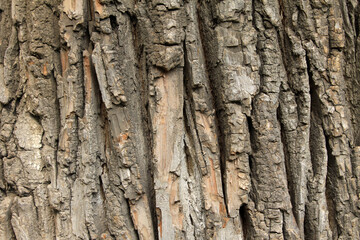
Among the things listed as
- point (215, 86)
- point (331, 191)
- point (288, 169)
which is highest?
point (215, 86)

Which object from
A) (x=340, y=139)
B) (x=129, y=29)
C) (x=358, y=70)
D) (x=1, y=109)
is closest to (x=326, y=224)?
(x=340, y=139)

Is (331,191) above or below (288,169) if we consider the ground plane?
below

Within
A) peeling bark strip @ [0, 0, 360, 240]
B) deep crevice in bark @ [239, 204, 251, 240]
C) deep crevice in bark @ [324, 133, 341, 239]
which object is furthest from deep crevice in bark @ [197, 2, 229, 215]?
deep crevice in bark @ [324, 133, 341, 239]

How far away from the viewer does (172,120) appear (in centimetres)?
249

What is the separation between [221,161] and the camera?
263 centimetres

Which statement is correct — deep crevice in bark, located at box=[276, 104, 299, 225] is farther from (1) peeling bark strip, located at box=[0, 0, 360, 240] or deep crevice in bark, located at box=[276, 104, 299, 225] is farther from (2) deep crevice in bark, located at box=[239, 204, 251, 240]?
(2) deep crevice in bark, located at box=[239, 204, 251, 240]

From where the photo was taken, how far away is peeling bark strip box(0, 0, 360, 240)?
248 cm

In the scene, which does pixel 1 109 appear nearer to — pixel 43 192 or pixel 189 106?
pixel 43 192

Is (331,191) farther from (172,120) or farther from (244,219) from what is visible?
(172,120)

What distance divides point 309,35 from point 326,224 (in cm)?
165

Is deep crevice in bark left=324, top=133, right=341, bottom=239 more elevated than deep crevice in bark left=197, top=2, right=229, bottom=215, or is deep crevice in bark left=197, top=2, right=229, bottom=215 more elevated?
deep crevice in bark left=197, top=2, right=229, bottom=215

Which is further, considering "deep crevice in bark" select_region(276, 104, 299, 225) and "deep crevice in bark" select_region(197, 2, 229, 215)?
"deep crevice in bark" select_region(276, 104, 299, 225)

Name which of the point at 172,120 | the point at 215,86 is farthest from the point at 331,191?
the point at 172,120

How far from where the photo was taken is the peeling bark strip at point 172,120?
248 centimetres
